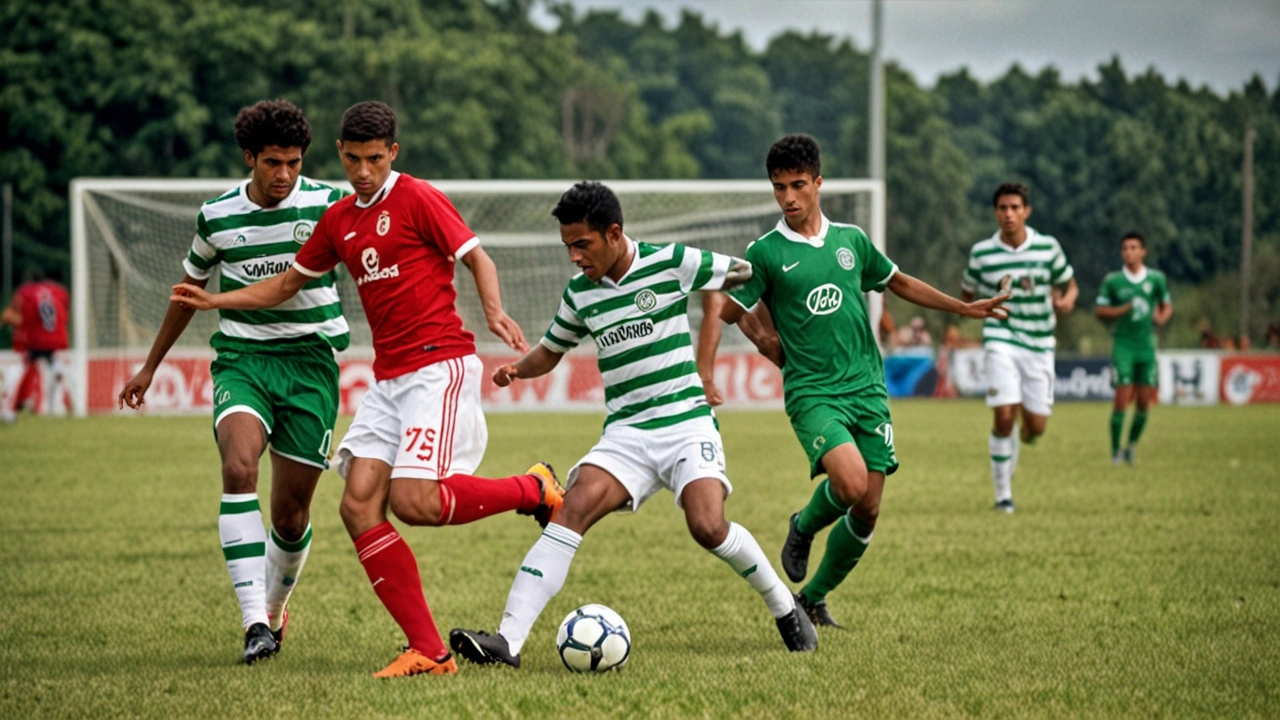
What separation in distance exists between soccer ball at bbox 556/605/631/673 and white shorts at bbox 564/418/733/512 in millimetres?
470

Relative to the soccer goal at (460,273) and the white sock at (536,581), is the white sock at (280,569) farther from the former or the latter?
the soccer goal at (460,273)

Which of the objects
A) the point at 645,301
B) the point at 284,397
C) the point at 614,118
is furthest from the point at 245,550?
the point at 614,118

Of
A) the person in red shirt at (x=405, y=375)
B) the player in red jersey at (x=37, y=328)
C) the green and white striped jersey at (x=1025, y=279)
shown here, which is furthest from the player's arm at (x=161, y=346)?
the player in red jersey at (x=37, y=328)

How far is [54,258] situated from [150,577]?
3789 cm

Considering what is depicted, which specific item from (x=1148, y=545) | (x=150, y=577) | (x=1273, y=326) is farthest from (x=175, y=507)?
(x=1273, y=326)

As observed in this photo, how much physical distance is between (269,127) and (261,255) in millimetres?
572

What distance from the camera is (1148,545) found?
9.94m

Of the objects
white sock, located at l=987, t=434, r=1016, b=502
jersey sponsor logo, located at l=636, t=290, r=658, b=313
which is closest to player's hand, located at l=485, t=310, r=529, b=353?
jersey sponsor logo, located at l=636, t=290, r=658, b=313

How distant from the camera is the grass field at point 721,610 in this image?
5477mm

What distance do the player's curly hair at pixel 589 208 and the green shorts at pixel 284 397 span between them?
138 cm

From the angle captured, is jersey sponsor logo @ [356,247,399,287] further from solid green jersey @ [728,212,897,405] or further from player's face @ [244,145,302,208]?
solid green jersey @ [728,212,897,405]

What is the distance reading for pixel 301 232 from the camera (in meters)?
6.60

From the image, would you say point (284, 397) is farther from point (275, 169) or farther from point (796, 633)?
point (796, 633)

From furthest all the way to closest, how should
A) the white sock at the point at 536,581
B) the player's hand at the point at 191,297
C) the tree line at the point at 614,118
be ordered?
1. the tree line at the point at 614,118
2. the player's hand at the point at 191,297
3. the white sock at the point at 536,581
